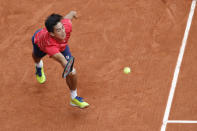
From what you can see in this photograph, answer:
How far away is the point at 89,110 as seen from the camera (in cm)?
707

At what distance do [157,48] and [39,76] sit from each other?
2.67 meters

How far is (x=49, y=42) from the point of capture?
609 cm

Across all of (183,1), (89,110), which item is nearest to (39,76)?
(89,110)

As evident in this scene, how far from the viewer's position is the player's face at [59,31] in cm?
588

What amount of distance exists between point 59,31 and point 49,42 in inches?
11.9

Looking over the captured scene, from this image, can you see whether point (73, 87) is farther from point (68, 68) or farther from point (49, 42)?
point (49, 42)

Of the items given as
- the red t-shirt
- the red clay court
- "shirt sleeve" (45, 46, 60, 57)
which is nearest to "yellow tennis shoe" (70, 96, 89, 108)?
the red clay court

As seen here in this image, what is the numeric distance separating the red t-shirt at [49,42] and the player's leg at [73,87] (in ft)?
0.63

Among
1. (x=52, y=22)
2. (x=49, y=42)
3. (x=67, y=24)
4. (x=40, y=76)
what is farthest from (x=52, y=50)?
(x=40, y=76)

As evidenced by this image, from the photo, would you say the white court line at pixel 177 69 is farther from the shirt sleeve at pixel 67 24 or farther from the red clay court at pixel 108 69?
the shirt sleeve at pixel 67 24

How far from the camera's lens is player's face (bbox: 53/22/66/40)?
5.88m

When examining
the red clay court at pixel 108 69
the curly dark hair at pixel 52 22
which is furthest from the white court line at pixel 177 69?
the curly dark hair at pixel 52 22

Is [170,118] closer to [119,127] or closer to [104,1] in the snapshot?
[119,127]

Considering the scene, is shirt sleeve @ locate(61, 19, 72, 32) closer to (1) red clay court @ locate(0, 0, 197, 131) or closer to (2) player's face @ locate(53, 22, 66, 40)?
(2) player's face @ locate(53, 22, 66, 40)
